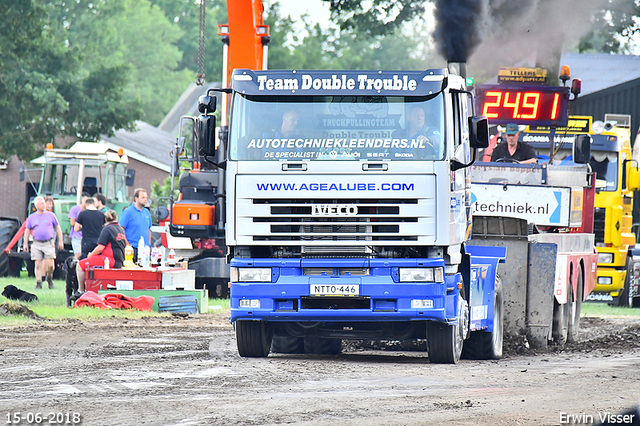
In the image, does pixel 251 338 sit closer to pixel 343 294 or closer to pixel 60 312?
pixel 343 294

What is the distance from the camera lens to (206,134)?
11258mm

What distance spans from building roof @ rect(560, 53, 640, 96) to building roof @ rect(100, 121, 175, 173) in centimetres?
1876

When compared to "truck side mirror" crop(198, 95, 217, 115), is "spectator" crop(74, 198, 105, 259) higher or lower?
lower

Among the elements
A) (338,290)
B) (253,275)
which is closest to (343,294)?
(338,290)

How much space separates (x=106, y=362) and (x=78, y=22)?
2492 inches

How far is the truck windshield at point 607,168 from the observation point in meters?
21.0

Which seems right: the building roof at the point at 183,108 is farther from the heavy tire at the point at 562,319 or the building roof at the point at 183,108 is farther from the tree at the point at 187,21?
the heavy tire at the point at 562,319

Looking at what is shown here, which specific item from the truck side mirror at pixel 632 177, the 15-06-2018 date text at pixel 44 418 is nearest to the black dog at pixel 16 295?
the 15-06-2018 date text at pixel 44 418

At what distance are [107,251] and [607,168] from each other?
9.91m

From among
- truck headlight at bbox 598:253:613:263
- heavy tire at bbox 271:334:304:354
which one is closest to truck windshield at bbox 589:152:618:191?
truck headlight at bbox 598:253:613:263

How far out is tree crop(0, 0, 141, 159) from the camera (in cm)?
3144

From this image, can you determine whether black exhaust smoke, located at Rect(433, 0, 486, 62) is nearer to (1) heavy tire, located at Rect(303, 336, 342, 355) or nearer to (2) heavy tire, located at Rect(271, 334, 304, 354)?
(1) heavy tire, located at Rect(303, 336, 342, 355)

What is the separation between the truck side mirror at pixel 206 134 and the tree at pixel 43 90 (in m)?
21.2

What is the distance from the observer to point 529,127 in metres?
18.9
